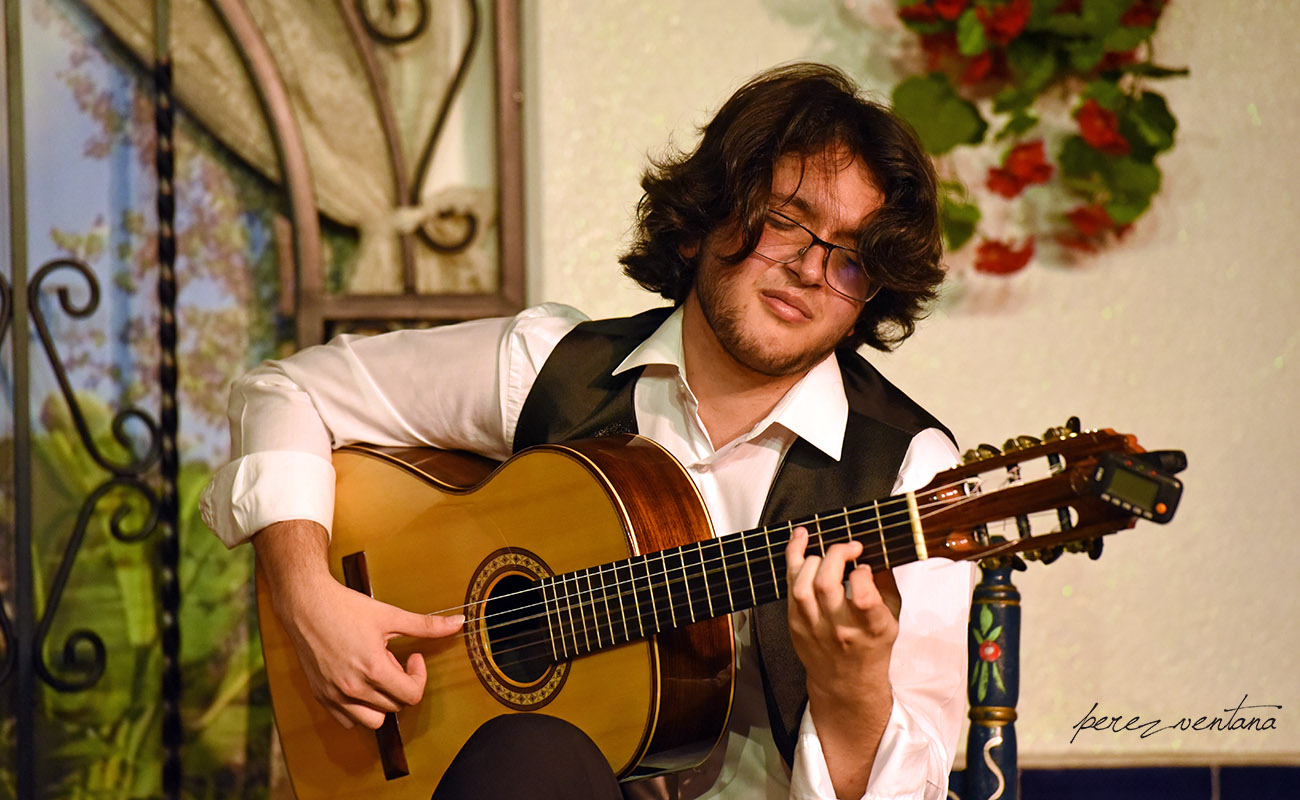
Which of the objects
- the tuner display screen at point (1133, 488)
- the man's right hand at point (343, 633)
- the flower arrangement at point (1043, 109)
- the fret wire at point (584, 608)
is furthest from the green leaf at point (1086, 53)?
the man's right hand at point (343, 633)

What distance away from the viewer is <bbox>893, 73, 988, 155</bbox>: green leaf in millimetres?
2432

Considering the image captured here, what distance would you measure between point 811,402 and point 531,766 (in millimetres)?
649

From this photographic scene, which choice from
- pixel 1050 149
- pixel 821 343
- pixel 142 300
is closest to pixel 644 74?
pixel 1050 149

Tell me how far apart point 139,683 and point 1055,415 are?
2127mm

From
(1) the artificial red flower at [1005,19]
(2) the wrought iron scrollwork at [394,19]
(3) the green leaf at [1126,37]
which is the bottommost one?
(3) the green leaf at [1126,37]

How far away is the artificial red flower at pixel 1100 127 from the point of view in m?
2.37

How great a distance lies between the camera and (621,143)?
2.52 m

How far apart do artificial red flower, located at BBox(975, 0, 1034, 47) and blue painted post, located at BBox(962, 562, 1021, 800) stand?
1185mm

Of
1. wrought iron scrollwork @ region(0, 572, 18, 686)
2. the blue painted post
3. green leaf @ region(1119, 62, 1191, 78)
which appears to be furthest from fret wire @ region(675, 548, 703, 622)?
wrought iron scrollwork @ region(0, 572, 18, 686)

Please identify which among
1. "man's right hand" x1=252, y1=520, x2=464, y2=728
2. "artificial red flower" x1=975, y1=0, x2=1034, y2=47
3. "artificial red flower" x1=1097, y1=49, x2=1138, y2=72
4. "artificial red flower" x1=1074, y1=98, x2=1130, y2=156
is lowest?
"man's right hand" x1=252, y1=520, x2=464, y2=728

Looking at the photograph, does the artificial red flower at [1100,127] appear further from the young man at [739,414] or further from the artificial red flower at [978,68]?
the young man at [739,414]

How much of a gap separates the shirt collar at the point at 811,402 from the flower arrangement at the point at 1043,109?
822 mm

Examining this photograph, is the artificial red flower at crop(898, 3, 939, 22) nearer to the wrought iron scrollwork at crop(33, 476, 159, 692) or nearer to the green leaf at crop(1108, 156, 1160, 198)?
the green leaf at crop(1108, 156, 1160, 198)

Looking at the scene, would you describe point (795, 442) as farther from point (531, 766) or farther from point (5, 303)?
point (5, 303)
